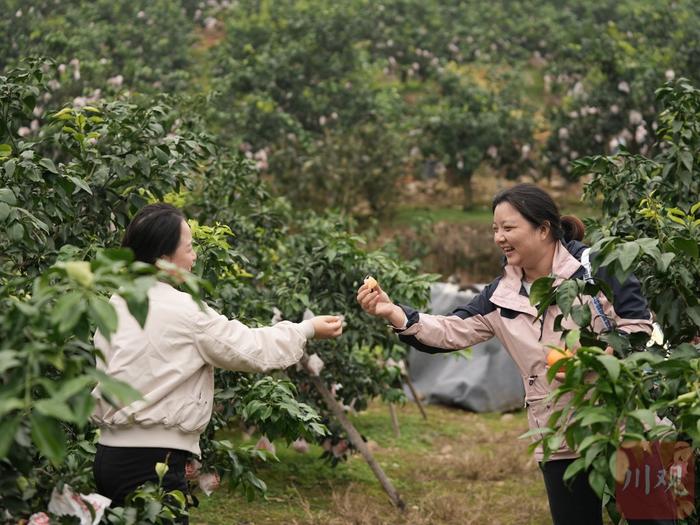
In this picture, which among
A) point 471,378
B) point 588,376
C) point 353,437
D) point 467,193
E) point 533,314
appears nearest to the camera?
point 588,376

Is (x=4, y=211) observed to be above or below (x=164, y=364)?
above

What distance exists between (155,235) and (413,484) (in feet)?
11.9

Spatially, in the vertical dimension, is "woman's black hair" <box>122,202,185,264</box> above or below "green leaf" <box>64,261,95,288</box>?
below

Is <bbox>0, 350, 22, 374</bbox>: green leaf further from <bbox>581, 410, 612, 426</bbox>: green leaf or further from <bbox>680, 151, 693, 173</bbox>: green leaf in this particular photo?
<bbox>680, 151, 693, 173</bbox>: green leaf

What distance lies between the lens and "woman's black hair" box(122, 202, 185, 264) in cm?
286

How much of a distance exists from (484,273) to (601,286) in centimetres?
850

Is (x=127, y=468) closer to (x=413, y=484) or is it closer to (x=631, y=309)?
(x=631, y=309)

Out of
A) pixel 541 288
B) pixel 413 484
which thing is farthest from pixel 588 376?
pixel 413 484

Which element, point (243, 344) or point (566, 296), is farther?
point (243, 344)

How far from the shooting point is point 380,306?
3.55m

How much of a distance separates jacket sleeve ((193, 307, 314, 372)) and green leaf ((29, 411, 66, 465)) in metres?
0.94

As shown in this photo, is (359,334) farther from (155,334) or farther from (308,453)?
(155,334)

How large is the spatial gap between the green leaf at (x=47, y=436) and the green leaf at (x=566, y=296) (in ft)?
4.48

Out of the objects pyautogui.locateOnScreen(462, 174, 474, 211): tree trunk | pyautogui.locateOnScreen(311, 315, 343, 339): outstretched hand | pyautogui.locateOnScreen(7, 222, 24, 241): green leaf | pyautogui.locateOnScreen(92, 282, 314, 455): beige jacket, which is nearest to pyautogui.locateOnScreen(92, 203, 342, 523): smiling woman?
pyautogui.locateOnScreen(92, 282, 314, 455): beige jacket
